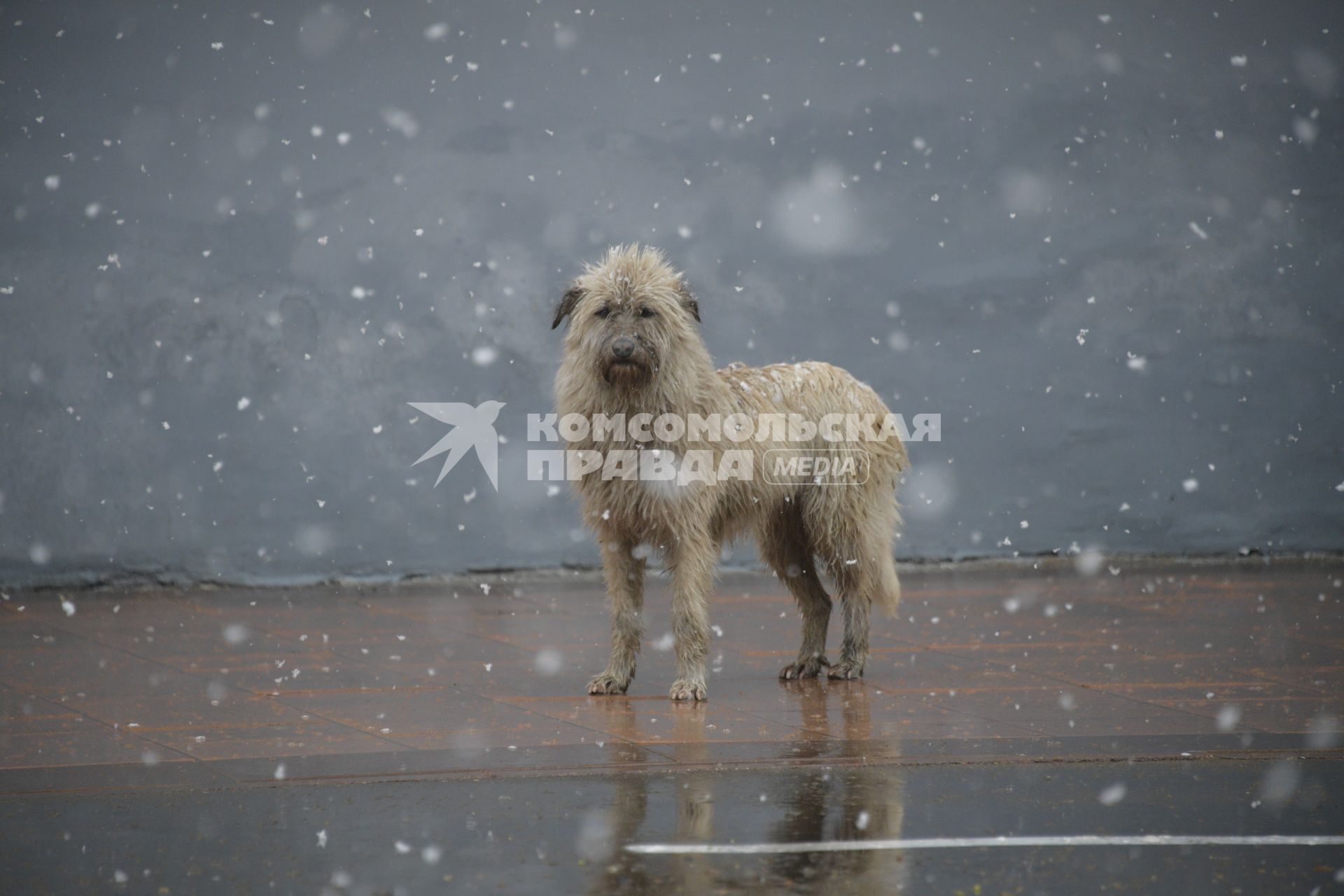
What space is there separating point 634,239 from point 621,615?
487 centimetres

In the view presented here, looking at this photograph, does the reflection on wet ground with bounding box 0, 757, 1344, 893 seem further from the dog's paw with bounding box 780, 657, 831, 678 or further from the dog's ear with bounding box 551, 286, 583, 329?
the dog's ear with bounding box 551, 286, 583, 329

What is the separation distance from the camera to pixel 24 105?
11250 mm

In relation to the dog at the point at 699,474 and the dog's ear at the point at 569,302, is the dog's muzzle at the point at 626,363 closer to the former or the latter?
the dog at the point at 699,474

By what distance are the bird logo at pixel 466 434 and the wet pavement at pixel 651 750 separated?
4.97 ft

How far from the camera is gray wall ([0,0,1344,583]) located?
1137cm

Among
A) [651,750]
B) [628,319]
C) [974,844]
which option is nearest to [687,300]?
[628,319]

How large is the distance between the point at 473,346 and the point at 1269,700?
654 centimetres

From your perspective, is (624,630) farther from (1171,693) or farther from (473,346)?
(473,346)

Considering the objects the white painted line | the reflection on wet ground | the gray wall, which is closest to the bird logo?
the gray wall

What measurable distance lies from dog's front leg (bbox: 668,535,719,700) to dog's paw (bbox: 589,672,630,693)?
275 millimetres

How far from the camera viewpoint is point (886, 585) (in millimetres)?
8281

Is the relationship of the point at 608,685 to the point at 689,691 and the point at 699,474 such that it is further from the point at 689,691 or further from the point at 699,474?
the point at 699,474

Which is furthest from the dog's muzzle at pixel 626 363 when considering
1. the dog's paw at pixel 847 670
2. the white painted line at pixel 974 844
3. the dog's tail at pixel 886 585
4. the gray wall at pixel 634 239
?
the gray wall at pixel 634 239

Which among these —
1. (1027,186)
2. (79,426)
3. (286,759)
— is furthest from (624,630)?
(1027,186)
